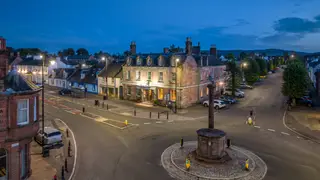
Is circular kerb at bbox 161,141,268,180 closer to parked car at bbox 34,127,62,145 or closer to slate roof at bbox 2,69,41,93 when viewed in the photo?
parked car at bbox 34,127,62,145

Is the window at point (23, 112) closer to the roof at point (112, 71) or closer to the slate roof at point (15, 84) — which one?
the slate roof at point (15, 84)

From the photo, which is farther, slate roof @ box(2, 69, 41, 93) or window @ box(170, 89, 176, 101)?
window @ box(170, 89, 176, 101)

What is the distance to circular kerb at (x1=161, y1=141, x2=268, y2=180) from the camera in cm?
1653

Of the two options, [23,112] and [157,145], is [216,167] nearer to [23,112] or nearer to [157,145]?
[157,145]

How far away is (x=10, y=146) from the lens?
15.0 m

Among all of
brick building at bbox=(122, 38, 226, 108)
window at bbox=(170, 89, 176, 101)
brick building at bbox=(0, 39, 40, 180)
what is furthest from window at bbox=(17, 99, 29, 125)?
window at bbox=(170, 89, 176, 101)

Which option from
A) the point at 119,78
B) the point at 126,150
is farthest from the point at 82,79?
the point at 126,150

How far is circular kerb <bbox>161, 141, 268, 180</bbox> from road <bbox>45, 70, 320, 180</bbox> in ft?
2.06

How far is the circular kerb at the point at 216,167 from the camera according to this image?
54.2 feet

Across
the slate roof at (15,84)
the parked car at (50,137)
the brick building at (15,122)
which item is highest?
the slate roof at (15,84)

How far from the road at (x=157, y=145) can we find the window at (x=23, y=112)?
5.20m

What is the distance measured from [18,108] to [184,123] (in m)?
20.6

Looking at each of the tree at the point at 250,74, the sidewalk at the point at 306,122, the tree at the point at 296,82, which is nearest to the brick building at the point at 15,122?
the sidewalk at the point at 306,122

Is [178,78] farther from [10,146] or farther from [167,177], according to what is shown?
[10,146]
